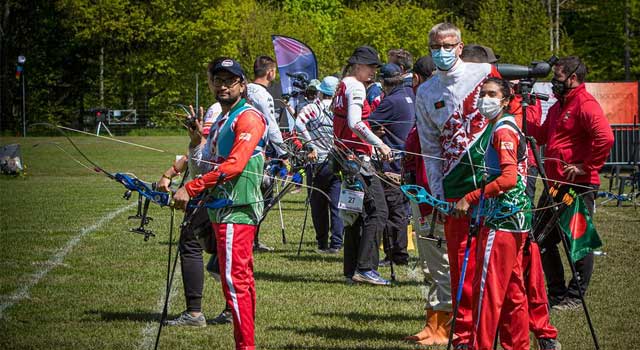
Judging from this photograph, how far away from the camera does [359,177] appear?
9461 mm

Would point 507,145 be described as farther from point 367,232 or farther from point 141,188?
point 367,232

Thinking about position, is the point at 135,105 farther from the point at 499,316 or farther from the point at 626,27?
the point at 499,316

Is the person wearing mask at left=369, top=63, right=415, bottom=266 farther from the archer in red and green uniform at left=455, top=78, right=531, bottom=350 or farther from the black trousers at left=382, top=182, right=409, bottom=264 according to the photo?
the archer in red and green uniform at left=455, top=78, right=531, bottom=350

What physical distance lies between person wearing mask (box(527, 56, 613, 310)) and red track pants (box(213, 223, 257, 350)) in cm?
303

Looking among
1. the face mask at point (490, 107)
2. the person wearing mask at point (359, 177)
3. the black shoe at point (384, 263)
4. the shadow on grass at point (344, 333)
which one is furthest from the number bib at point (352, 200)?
the face mask at point (490, 107)

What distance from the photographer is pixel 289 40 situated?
18.7 m

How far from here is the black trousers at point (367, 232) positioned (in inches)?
376

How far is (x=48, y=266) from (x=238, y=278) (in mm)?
5164

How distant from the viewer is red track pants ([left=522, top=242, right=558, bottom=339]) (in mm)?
6508

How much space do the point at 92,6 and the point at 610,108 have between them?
1387 inches

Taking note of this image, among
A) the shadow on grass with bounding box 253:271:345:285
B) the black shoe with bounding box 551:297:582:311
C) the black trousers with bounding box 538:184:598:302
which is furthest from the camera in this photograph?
the shadow on grass with bounding box 253:271:345:285

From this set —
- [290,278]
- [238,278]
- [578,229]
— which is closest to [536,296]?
[578,229]

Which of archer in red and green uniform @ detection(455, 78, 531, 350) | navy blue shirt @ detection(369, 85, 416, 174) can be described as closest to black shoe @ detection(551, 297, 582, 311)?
navy blue shirt @ detection(369, 85, 416, 174)

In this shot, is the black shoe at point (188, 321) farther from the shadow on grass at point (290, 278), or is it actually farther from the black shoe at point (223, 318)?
the shadow on grass at point (290, 278)
